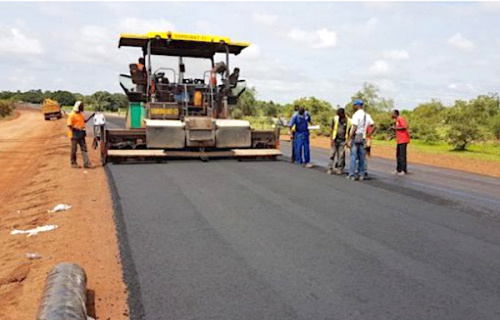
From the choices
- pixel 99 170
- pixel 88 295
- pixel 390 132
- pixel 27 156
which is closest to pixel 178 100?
pixel 99 170

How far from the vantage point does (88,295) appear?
13.9 ft

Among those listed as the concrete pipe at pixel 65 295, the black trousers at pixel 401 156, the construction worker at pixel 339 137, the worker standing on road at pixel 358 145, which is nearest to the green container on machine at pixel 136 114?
the construction worker at pixel 339 137

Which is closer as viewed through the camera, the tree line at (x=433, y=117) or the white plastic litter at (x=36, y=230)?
the white plastic litter at (x=36, y=230)

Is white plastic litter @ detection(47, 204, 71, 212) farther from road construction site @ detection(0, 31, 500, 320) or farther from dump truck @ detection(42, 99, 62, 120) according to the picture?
dump truck @ detection(42, 99, 62, 120)

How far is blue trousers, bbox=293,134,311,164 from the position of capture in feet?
43.5

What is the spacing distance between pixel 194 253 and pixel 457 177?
926 centimetres

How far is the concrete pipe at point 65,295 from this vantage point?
3.50 metres

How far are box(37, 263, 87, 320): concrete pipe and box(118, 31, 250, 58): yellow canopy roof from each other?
30.1 feet

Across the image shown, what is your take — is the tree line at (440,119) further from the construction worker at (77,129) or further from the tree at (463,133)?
the construction worker at (77,129)

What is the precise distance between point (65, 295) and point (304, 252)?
2.47m

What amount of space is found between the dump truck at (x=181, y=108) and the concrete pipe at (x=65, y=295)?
806 cm

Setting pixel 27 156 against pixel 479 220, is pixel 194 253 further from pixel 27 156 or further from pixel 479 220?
pixel 27 156

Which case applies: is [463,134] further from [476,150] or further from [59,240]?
[59,240]

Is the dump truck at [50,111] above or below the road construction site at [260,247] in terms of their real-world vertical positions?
above
